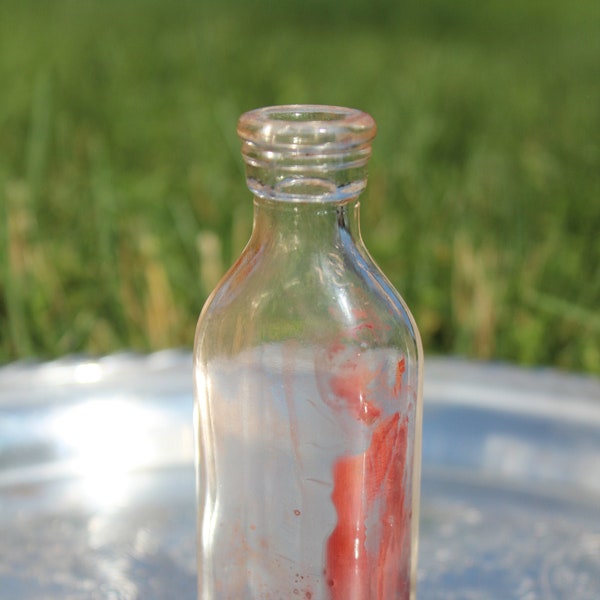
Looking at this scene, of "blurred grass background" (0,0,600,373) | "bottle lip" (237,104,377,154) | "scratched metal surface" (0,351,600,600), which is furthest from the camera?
"blurred grass background" (0,0,600,373)

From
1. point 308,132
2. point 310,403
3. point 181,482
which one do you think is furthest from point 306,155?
point 181,482

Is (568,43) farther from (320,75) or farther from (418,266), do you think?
(418,266)

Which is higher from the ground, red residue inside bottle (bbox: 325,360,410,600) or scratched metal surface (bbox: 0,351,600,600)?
red residue inside bottle (bbox: 325,360,410,600)

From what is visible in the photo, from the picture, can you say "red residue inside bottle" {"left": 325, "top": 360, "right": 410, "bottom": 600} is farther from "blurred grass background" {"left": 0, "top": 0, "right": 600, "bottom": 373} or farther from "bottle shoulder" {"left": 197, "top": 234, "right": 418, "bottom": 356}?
"blurred grass background" {"left": 0, "top": 0, "right": 600, "bottom": 373}

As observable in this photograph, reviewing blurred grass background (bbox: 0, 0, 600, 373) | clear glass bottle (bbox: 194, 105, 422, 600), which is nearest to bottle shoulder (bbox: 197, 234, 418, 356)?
clear glass bottle (bbox: 194, 105, 422, 600)

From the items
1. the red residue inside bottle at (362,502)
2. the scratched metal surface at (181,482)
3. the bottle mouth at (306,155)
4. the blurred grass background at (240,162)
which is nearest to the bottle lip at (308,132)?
the bottle mouth at (306,155)

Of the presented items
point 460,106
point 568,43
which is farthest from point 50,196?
point 568,43

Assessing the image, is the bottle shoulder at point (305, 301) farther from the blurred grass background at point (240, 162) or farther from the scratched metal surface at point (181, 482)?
the blurred grass background at point (240, 162)
